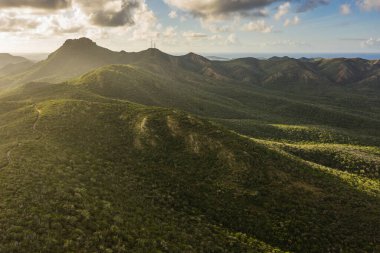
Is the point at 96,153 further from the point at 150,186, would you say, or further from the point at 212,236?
the point at 212,236

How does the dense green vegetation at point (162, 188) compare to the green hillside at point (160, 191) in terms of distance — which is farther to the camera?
the dense green vegetation at point (162, 188)

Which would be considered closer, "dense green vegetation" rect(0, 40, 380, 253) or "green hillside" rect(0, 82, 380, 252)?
"green hillside" rect(0, 82, 380, 252)

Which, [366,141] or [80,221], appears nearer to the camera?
[80,221]

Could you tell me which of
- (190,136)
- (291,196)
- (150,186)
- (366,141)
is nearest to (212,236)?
(150,186)

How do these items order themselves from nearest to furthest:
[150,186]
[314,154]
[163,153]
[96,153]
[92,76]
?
[150,186] < [96,153] < [163,153] < [314,154] < [92,76]

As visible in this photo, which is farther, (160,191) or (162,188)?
(162,188)

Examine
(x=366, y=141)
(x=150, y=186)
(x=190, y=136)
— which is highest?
(x=190, y=136)

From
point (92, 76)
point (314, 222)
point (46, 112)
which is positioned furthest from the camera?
point (92, 76)

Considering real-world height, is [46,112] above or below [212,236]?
above
